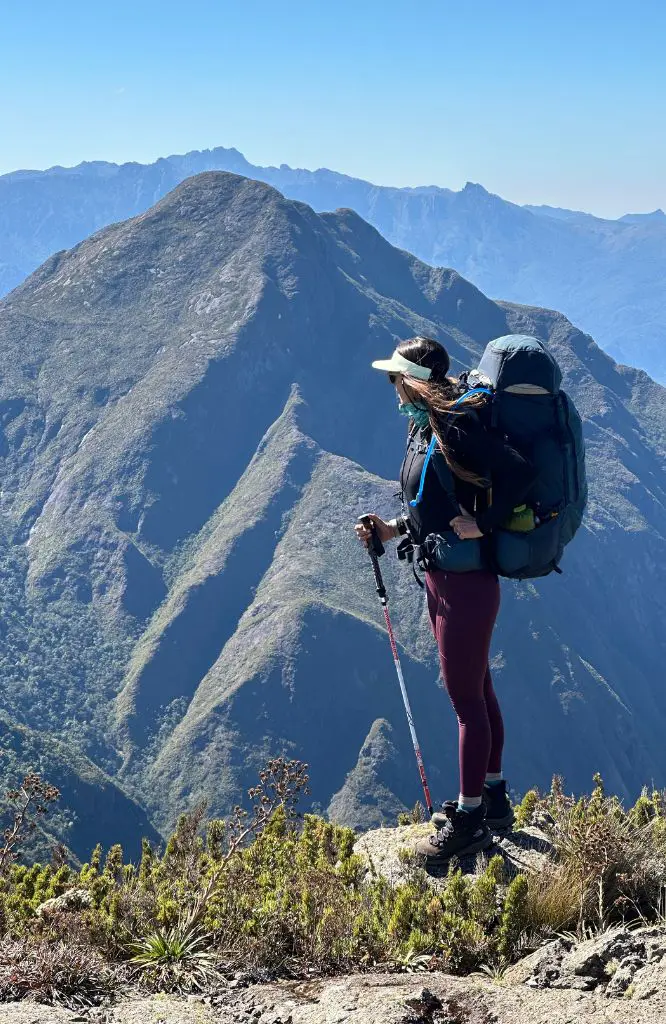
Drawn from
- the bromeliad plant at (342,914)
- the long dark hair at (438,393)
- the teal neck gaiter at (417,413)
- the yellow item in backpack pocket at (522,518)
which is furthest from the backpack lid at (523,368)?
the bromeliad plant at (342,914)

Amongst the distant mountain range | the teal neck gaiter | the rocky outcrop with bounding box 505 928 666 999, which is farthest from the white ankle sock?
the distant mountain range

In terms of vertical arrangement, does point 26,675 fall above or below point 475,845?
below

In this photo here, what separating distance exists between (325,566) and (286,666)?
18302 mm

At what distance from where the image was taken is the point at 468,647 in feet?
20.5

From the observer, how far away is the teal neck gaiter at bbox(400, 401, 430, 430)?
6.02 m

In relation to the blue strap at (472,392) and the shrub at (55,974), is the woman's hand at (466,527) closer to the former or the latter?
the blue strap at (472,392)

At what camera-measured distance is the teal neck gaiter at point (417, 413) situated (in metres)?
6.02

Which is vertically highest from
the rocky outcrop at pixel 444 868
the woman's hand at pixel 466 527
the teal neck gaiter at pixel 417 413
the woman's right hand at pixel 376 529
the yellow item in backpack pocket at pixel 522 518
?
the teal neck gaiter at pixel 417 413

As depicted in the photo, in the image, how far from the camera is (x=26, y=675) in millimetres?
157000

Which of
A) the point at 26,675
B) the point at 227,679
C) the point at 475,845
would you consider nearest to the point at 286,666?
the point at 227,679

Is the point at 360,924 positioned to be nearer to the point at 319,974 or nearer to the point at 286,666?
the point at 319,974

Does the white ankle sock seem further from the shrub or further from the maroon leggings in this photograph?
the shrub

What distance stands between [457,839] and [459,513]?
2090mm

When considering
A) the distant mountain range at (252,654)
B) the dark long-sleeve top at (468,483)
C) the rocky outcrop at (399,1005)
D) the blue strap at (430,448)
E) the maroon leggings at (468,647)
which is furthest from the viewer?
the distant mountain range at (252,654)
